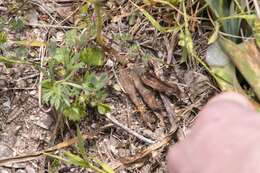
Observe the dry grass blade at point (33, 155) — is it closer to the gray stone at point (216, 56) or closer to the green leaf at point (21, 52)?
the green leaf at point (21, 52)

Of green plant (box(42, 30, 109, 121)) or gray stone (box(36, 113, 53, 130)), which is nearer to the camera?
green plant (box(42, 30, 109, 121))

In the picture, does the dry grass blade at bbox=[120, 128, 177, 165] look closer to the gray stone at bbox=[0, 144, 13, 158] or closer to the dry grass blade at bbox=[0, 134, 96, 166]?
the dry grass blade at bbox=[0, 134, 96, 166]

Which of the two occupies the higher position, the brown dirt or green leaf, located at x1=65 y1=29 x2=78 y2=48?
green leaf, located at x1=65 y1=29 x2=78 y2=48

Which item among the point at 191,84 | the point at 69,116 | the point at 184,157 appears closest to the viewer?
the point at 184,157

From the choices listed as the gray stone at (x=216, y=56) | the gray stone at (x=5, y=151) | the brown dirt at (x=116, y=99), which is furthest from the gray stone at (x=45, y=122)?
the gray stone at (x=216, y=56)

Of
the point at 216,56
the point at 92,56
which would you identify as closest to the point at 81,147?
the point at 92,56

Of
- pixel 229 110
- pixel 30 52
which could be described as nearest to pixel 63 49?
pixel 30 52

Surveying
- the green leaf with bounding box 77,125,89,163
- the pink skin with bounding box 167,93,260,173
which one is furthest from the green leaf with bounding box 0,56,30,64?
the pink skin with bounding box 167,93,260,173

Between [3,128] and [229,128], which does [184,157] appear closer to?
[229,128]
